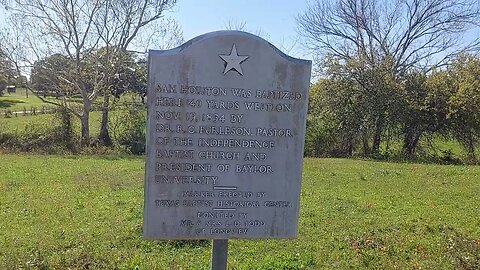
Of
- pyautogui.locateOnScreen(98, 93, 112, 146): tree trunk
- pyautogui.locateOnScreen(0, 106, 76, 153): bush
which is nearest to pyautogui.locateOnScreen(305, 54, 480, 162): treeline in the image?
pyautogui.locateOnScreen(98, 93, 112, 146): tree trunk

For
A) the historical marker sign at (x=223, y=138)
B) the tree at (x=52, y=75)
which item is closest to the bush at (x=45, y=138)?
the tree at (x=52, y=75)

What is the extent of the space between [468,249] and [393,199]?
14.9 ft

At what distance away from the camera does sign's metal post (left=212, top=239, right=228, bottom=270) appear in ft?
13.6

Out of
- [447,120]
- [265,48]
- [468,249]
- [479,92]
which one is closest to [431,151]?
[447,120]

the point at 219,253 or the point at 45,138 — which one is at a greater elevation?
the point at 219,253

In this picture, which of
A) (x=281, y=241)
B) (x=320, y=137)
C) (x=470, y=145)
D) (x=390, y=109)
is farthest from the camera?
(x=320, y=137)

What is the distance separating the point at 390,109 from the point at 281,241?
20.2 metres

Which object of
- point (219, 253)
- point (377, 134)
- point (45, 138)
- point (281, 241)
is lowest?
point (45, 138)

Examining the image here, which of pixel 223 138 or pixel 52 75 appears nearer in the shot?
pixel 223 138

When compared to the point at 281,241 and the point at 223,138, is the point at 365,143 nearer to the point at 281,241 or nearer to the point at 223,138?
the point at 281,241

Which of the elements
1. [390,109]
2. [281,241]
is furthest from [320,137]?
[281,241]

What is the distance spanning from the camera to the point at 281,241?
268 inches

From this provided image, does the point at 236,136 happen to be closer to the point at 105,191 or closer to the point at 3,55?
the point at 105,191

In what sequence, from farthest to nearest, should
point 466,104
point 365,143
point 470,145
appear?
point 365,143 < point 470,145 < point 466,104
